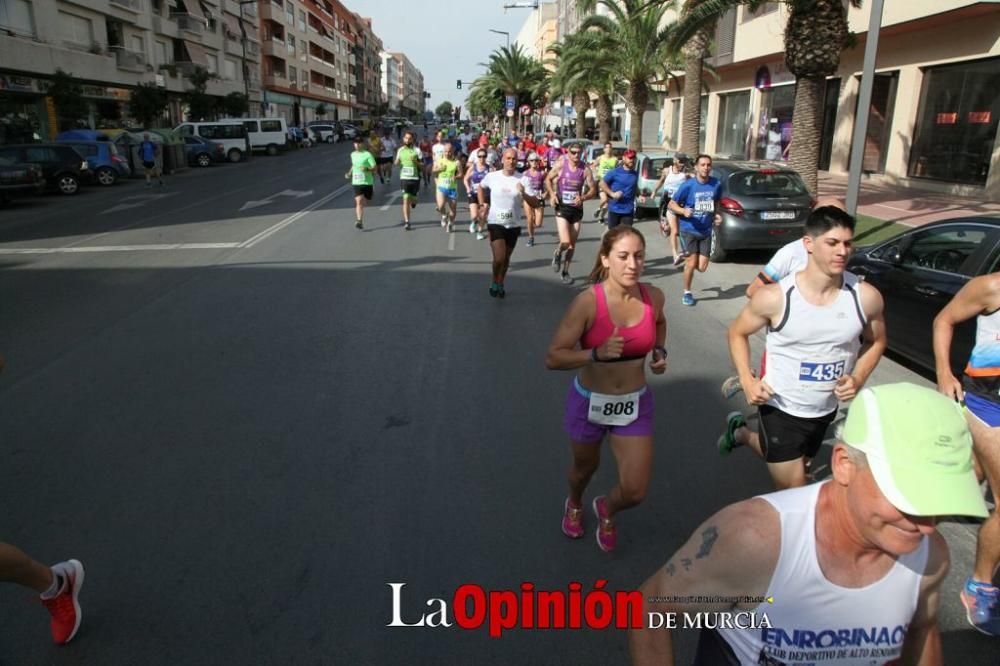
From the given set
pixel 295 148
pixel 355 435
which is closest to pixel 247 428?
pixel 355 435

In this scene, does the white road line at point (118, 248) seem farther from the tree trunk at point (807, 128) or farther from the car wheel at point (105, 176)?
the car wheel at point (105, 176)

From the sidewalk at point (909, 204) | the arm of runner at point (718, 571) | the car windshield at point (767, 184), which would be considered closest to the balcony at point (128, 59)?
the sidewalk at point (909, 204)

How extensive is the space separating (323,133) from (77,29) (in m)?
29.4

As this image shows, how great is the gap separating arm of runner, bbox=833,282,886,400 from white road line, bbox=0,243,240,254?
36.9ft

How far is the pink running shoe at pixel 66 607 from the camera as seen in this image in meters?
2.96

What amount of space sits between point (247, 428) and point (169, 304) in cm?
428

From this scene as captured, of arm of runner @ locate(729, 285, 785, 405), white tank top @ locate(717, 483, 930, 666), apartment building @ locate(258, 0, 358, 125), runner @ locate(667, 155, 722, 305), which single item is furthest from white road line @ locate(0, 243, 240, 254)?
apartment building @ locate(258, 0, 358, 125)

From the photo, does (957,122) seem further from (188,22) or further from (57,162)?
(188,22)

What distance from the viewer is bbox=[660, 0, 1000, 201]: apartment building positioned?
17.5 m

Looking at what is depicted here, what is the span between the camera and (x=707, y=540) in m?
1.73

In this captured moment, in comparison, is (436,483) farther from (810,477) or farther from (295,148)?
(295,148)

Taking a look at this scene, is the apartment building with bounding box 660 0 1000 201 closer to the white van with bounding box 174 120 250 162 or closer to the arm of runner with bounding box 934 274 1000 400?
the arm of runner with bounding box 934 274 1000 400

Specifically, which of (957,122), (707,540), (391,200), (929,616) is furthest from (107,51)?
(929,616)

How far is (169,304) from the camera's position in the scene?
854cm
